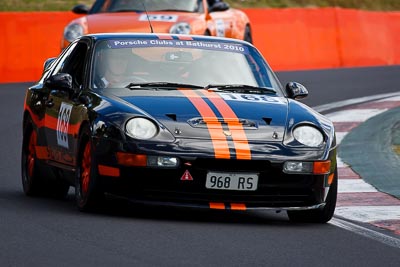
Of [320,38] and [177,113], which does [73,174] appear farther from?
[320,38]

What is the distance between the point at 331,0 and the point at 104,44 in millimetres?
29693

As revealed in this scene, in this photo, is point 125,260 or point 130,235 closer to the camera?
point 125,260

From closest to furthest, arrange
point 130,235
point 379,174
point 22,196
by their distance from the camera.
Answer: point 130,235 < point 22,196 < point 379,174

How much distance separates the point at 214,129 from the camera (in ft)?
29.5

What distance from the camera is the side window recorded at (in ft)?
33.7

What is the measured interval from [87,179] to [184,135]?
785 mm

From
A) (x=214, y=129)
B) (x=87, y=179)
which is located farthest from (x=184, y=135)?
(x=87, y=179)

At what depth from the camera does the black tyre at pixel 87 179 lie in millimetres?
9039

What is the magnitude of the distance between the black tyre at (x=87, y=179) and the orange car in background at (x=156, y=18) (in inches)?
367

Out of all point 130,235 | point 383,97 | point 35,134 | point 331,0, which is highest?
point 130,235

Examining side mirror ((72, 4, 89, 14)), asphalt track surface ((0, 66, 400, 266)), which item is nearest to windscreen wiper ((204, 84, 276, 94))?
asphalt track surface ((0, 66, 400, 266))

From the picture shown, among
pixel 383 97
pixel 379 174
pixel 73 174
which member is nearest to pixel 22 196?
pixel 73 174

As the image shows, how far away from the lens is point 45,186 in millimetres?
10602

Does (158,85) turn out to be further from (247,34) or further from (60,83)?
(247,34)
